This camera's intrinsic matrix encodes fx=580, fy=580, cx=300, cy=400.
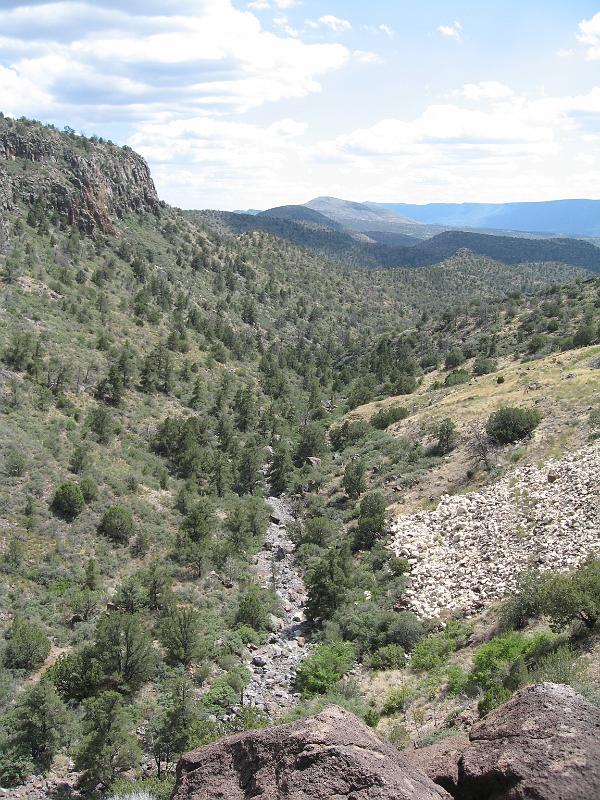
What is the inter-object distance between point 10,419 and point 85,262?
121 feet

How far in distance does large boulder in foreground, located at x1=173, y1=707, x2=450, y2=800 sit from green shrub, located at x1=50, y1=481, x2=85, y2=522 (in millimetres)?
25067

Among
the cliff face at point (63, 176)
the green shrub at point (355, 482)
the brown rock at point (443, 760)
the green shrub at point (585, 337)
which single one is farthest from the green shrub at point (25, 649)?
the cliff face at point (63, 176)

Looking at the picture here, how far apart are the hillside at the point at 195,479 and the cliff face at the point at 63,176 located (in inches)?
15.8

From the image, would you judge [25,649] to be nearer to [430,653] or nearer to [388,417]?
[430,653]

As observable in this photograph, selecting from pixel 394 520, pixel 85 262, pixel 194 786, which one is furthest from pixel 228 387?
pixel 194 786

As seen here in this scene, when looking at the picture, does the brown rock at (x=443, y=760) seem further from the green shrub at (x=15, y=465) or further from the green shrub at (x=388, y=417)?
the green shrub at (x=388, y=417)

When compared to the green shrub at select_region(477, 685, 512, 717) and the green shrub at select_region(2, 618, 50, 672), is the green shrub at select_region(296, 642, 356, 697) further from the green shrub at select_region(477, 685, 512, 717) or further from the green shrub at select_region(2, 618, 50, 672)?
the green shrub at select_region(2, 618, 50, 672)

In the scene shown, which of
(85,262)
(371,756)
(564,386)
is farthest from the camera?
(85,262)

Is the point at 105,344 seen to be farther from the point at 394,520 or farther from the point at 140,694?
the point at 140,694

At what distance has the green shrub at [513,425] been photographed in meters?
34.5

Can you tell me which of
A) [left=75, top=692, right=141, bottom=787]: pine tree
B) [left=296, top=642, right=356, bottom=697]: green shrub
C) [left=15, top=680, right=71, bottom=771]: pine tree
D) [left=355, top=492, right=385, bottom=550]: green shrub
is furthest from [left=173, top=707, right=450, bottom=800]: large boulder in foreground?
[left=355, top=492, right=385, bottom=550]: green shrub

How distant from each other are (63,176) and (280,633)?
7171cm

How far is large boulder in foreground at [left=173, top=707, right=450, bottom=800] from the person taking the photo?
253 inches

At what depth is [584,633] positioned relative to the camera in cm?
1469
